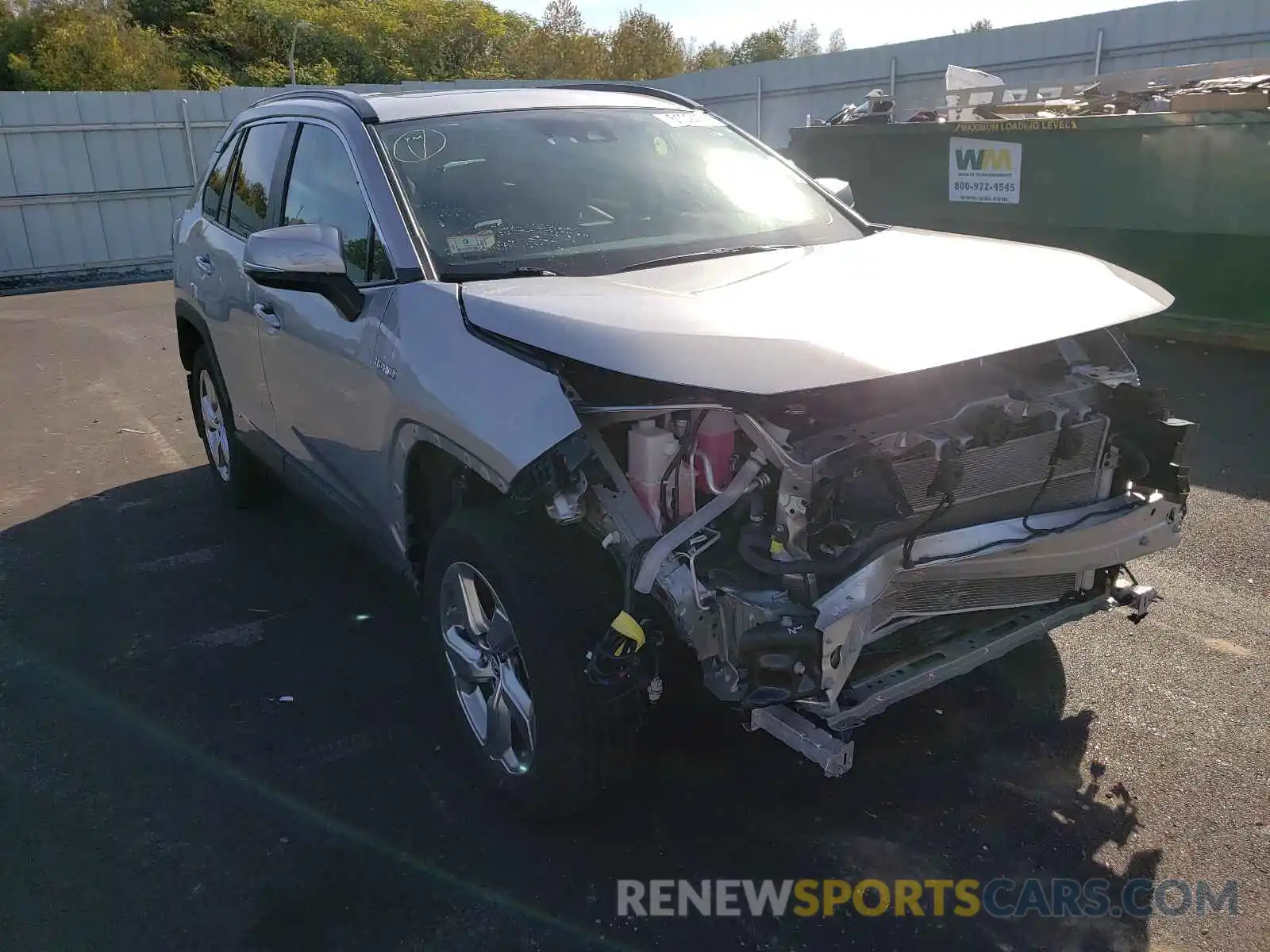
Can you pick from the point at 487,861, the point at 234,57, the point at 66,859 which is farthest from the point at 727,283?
the point at 234,57

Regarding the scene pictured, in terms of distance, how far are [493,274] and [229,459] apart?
3.00 meters

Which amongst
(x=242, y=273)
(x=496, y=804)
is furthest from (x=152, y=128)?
(x=496, y=804)

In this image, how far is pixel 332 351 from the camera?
3.66 metres

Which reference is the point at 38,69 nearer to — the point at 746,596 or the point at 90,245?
the point at 90,245

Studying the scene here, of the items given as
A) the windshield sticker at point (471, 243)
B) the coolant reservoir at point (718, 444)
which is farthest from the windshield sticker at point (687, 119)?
the coolant reservoir at point (718, 444)

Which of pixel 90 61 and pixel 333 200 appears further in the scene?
pixel 90 61

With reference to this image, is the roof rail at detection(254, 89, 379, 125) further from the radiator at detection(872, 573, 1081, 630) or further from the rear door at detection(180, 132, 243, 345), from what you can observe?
the radiator at detection(872, 573, 1081, 630)

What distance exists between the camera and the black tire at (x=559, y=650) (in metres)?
2.71

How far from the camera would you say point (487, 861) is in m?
2.94

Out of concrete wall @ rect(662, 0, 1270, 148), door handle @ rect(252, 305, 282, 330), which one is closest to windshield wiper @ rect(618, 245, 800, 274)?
door handle @ rect(252, 305, 282, 330)

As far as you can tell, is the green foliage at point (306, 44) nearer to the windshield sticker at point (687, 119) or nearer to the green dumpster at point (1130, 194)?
the green dumpster at point (1130, 194)

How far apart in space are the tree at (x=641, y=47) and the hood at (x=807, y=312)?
4804 cm

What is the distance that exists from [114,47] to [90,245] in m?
23.1

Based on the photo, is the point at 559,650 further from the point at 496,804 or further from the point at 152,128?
the point at 152,128
